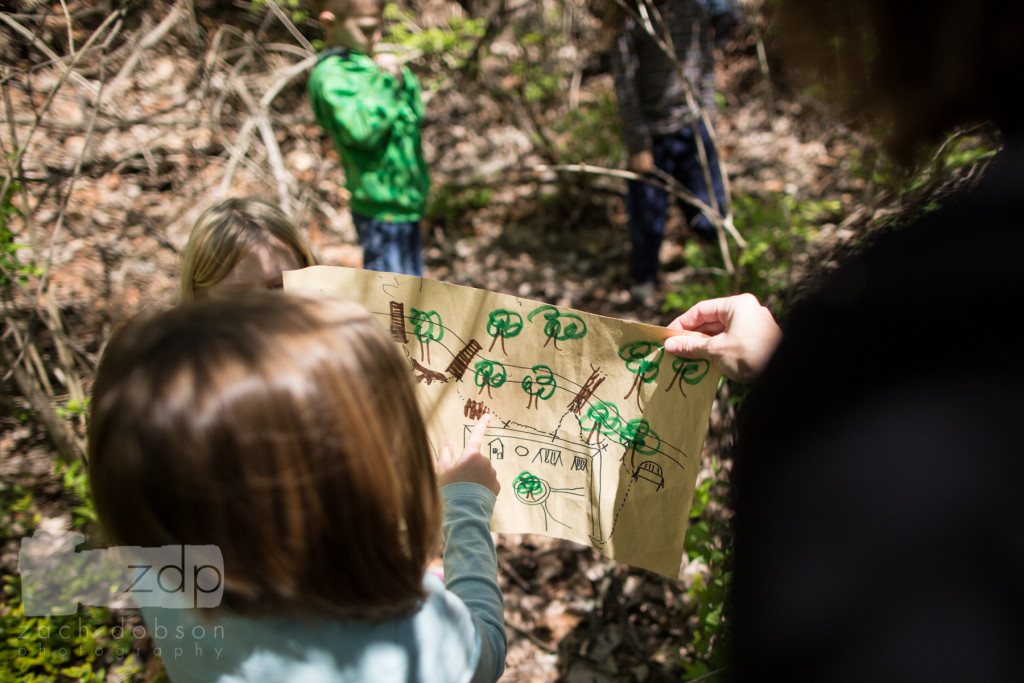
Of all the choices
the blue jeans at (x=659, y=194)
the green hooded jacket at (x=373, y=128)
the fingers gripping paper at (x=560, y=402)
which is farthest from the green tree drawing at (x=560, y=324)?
the blue jeans at (x=659, y=194)

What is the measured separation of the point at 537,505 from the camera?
53.4 inches

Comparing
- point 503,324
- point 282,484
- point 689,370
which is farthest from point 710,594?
point 282,484

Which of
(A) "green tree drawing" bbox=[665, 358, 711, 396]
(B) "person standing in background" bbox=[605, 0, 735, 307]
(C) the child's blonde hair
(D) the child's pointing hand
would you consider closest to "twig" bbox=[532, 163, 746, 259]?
(B) "person standing in background" bbox=[605, 0, 735, 307]

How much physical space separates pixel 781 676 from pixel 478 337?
89 centimetres

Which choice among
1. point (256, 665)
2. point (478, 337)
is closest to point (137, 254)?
point (478, 337)

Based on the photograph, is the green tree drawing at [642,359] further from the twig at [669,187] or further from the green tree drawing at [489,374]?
the twig at [669,187]

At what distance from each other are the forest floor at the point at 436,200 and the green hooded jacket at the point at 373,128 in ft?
2.01

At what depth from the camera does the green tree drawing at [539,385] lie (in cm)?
130

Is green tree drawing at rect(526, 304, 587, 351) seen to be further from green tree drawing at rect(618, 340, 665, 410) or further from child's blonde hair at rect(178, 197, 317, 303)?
child's blonde hair at rect(178, 197, 317, 303)

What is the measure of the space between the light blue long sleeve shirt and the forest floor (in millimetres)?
1279

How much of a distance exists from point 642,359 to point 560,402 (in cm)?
21

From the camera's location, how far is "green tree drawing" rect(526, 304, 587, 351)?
1.26 meters

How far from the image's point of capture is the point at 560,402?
1310mm
